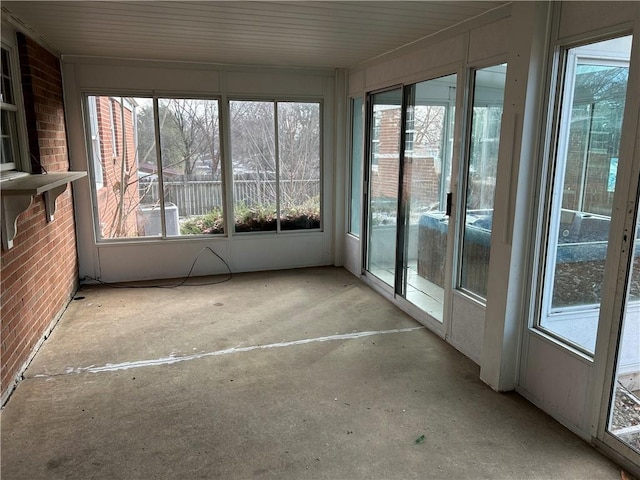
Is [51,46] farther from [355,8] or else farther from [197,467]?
[197,467]

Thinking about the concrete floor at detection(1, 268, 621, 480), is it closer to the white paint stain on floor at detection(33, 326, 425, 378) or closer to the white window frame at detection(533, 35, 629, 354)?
the white paint stain on floor at detection(33, 326, 425, 378)

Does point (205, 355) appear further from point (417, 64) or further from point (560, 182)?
point (417, 64)

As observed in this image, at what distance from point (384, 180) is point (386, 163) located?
0.19 m

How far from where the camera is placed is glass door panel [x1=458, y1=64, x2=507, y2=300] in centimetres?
334

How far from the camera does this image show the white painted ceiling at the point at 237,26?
3.12 meters

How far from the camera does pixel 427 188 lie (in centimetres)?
423

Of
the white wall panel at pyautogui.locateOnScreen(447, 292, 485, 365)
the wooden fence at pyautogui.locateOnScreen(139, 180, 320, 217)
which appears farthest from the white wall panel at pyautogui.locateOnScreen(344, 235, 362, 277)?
the white wall panel at pyautogui.locateOnScreen(447, 292, 485, 365)

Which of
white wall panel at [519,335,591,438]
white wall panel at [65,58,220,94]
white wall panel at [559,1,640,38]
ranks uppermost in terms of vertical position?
white wall panel at [65,58,220,94]

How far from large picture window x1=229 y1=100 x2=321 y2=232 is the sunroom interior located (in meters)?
0.02

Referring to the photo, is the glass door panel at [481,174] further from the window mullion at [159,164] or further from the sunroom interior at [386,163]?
the window mullion at [159,164]

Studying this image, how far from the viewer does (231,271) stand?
19.5 ft

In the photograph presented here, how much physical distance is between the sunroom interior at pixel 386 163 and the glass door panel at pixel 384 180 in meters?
0.03

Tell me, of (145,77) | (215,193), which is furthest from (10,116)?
(215,193)

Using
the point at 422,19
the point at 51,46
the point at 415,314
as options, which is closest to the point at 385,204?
the point at 415,314
